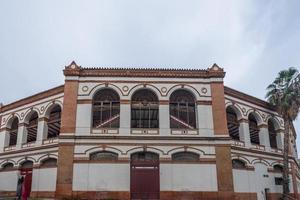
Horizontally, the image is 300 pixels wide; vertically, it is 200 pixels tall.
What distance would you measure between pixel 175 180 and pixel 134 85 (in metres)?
8.54

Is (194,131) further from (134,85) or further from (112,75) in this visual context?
(112,75)

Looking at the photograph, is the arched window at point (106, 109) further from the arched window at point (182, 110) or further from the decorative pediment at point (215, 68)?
the decorative pediment at point (215, 68)

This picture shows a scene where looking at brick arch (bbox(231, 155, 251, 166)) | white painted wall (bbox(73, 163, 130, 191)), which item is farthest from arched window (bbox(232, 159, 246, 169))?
white painted wall (bbox(73, 163, 130, 191))

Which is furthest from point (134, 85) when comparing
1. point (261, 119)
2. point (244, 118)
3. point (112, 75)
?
point (261, 119)

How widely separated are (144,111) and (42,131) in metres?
9.60

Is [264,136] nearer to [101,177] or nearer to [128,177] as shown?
[128,177]

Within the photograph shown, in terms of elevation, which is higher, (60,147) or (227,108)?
(227,108)

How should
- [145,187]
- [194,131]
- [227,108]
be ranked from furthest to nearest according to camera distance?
[227,108], [194,131], [145,187]

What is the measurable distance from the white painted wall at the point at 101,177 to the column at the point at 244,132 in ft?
36.3

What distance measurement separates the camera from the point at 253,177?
96.4 feet

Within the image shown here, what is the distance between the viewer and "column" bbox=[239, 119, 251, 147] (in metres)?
30.4

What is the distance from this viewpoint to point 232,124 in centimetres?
3094

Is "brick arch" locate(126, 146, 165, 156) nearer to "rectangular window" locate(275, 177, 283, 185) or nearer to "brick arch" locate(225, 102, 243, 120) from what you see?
"brick arch" locate(225, 102, 243, 120)

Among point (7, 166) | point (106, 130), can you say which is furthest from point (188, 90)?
point (7, 166)
